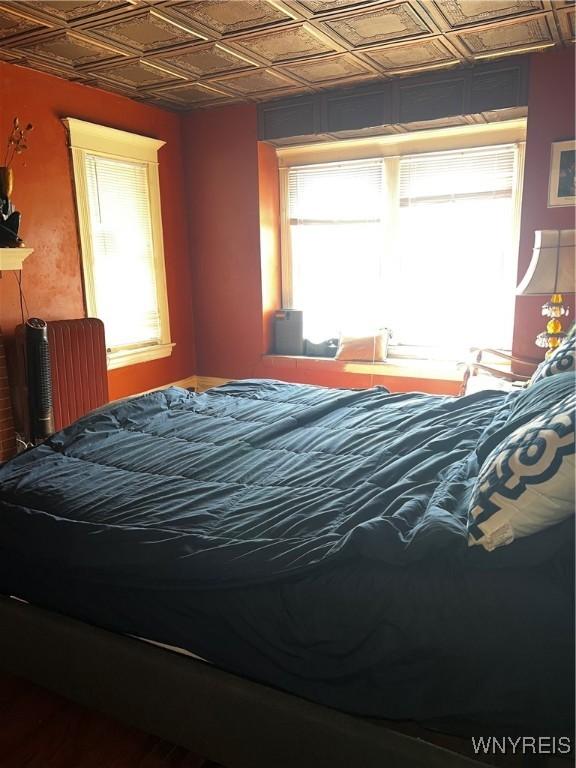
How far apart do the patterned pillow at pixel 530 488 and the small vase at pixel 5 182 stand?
3160 mm

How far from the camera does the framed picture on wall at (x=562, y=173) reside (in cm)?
360

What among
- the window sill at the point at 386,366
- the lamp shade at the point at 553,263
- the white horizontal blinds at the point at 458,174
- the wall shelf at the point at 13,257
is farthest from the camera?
the window sill at the point at 386,366

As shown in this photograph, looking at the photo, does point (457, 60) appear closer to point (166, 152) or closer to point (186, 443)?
point (166, 152)

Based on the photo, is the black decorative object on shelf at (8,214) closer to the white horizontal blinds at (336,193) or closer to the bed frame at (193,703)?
the white horizontal blinds at (336,193)

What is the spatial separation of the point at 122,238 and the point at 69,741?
11.2 feet

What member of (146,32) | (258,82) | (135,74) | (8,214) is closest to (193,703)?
(8,214)

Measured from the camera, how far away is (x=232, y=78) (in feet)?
12.7

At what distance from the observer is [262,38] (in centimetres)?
321

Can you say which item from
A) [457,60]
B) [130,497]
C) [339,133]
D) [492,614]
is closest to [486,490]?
[492,614]

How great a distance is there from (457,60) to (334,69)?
762 millimetres

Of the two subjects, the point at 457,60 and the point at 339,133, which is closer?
the point at 457,60

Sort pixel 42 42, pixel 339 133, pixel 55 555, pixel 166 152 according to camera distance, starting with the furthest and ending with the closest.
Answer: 1. pixel 166 152
2. pixel 339 133
3. pixel 42 42
4. pixel 55 555

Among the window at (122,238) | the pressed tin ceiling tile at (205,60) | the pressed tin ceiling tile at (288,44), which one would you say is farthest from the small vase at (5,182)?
the pressed tin ceiling tile at (288,44)

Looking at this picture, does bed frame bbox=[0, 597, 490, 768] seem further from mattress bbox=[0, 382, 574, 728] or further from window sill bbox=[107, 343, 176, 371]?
window sill bbox=[107, 343, 176, 371]
